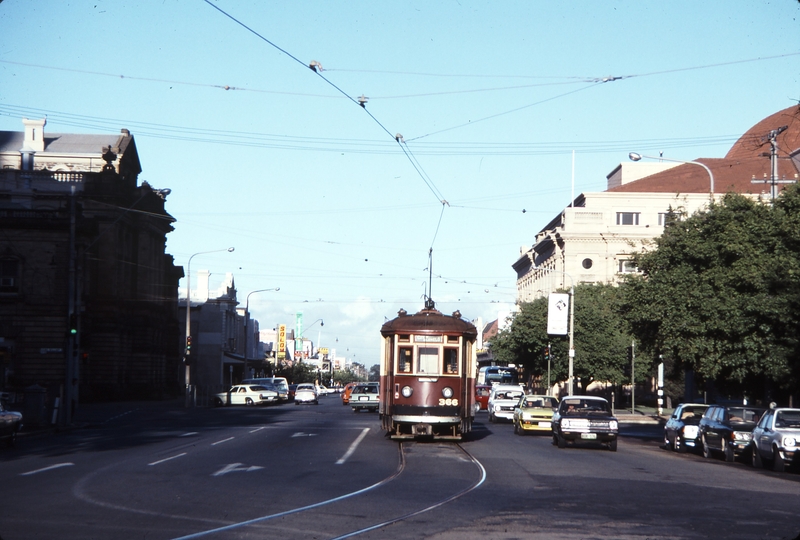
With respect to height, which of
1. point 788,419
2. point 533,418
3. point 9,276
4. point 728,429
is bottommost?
point 533,418

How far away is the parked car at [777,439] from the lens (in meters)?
20.6

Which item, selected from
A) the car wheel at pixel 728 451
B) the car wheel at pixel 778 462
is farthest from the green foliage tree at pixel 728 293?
the car wheel at pixel 778 462

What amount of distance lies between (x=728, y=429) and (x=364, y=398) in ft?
98.8

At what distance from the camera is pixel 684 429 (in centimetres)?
2756

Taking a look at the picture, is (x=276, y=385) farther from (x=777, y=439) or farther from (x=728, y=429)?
(x=777, y=439)

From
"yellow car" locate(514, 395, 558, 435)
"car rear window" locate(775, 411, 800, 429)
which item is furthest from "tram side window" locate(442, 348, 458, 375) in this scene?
"car rear window" locate(775, 411, 800, 429)

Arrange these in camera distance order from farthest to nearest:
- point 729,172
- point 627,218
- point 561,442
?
point 729,172, point 627,218, point 561,442

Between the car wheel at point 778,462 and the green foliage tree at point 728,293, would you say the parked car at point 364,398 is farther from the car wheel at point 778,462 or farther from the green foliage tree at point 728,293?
the car wheel at point 778,462

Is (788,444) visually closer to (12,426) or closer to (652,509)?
(652,509)

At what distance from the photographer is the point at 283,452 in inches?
901

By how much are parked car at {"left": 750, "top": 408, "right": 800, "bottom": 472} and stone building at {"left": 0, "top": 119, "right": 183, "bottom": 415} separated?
31429 mm

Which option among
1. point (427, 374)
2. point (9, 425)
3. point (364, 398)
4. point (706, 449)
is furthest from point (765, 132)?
point (9, 425)

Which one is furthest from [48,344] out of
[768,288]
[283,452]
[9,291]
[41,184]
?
[768,288]

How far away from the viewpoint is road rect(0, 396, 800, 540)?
11.3m
